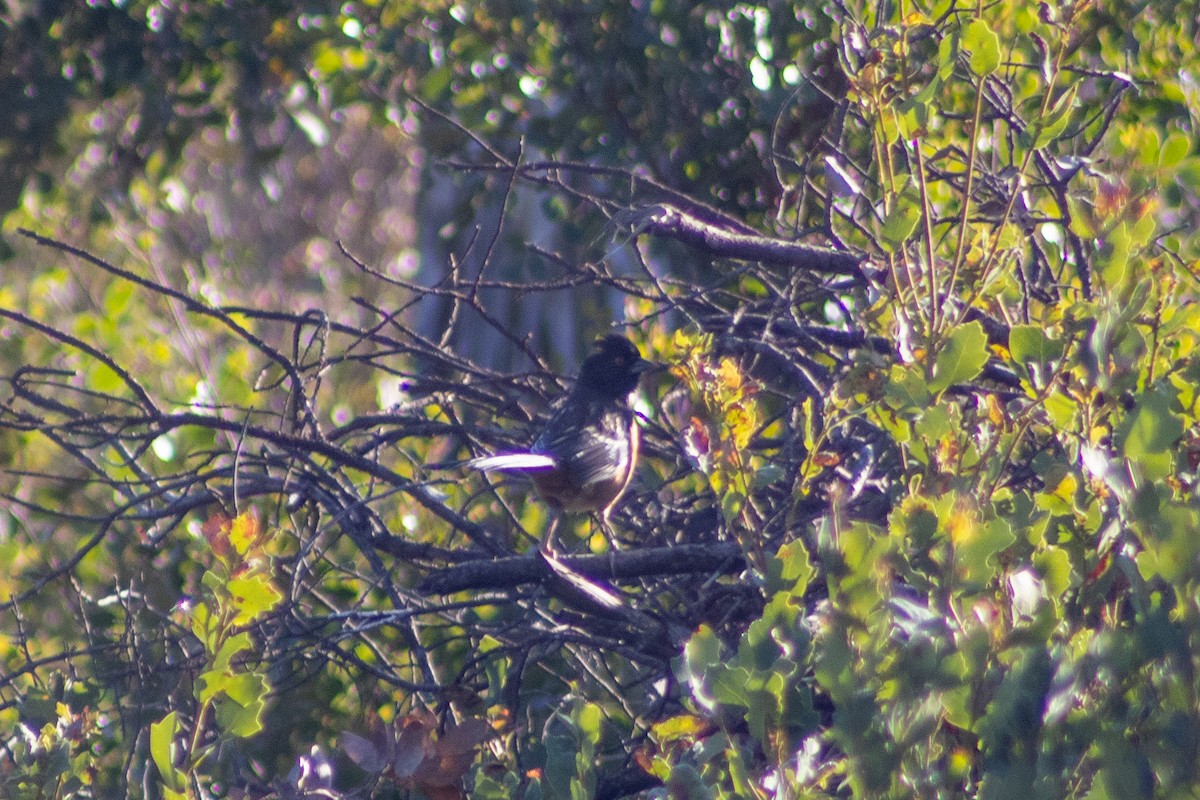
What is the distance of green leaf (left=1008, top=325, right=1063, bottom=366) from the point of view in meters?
2.04

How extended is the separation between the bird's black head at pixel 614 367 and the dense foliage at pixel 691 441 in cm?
16

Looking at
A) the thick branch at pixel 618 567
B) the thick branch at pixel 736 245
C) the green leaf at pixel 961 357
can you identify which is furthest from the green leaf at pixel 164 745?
Result: the thick branch at pixel 736 245

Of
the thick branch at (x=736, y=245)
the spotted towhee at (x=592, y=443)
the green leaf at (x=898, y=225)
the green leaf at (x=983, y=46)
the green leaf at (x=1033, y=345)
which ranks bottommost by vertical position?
the spotted towhee at (x=592, y=443)

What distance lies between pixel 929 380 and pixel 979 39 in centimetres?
55

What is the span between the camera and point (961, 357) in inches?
78.8

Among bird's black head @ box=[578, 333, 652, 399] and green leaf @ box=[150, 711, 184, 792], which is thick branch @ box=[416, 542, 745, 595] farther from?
bird's black head @ box=[578, 333, 652, 399]

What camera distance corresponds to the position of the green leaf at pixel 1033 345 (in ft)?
6.71

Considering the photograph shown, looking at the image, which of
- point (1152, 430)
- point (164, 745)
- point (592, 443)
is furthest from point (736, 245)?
point (592, 443)

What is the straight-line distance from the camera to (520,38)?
210 inches

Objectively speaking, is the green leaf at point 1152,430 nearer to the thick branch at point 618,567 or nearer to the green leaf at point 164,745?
the thick branch at point 618,567

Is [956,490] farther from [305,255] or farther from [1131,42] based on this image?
[305,255]

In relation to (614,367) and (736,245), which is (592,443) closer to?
(614,367)

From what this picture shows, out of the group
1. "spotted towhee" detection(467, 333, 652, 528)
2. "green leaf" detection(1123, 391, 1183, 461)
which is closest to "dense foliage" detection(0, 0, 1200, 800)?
"green leaf" detection(1123, 391, 1183, 461)

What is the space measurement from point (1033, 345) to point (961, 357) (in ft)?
0.43
